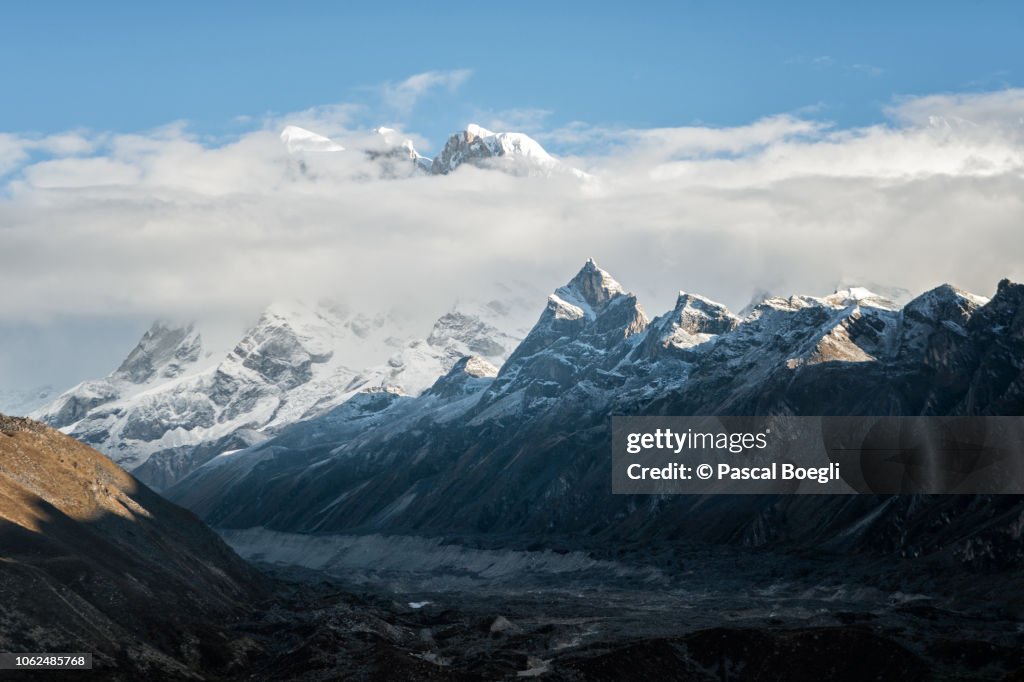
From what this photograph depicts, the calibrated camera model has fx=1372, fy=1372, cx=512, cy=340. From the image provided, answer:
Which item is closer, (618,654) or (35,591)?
(35,591)

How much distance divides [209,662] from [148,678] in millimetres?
23157

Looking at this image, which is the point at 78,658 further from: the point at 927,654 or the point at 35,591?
the point at 927,654

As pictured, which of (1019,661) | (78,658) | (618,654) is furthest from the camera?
(618,654)

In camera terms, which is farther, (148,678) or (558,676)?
(558,676)

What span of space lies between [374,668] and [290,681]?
12623mm

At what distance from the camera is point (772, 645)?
199875 mm

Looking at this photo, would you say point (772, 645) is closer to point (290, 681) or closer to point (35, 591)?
point (290, 681)

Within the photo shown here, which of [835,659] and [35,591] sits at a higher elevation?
[35,591]

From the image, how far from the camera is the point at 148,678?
578 feet

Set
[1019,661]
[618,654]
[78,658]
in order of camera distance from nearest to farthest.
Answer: [78,658] < [1019,661] < [618,654]

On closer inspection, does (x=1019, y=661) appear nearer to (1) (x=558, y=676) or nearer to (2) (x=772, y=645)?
(2) (x=772, y=645)

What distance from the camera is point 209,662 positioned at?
199000mm

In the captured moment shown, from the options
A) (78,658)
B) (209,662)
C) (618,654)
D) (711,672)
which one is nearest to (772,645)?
(711,672)

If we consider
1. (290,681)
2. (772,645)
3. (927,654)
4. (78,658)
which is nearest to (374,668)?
(290,681)
